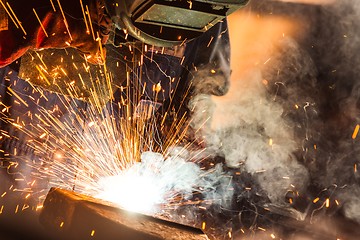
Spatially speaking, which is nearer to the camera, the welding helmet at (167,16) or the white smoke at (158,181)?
the welding helmet at (167,16)

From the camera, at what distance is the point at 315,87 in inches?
227

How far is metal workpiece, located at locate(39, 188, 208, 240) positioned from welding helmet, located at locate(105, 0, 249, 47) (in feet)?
4.54

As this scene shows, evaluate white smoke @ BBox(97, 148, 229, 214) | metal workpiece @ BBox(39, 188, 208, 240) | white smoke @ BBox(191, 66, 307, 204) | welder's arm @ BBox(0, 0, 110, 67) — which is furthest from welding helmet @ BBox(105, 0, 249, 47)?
white smoke @ BBox(191, 66, 307, 204)

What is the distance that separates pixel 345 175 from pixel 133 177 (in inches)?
144

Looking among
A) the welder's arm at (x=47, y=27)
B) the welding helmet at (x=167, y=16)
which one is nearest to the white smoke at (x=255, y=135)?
the welding helmet at (x=167, y=16)

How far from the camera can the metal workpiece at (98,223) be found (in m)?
1.73

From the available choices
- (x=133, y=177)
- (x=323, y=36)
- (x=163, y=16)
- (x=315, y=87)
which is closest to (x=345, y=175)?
(x=315, y=87)

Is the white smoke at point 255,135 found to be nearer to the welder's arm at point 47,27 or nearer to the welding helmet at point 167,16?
the welding helmet at point 167,16

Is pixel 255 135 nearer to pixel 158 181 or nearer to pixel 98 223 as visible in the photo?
pixel 158 181

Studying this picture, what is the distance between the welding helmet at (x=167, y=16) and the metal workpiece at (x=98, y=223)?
1382 mm

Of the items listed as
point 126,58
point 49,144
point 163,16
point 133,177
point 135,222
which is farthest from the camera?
point 49,144

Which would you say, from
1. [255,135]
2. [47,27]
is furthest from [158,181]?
[47,27]

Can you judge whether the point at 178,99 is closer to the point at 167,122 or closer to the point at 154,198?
the point at 167,122

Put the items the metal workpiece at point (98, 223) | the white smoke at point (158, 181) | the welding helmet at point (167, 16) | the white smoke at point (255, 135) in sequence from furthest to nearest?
1. the white smoke at point (255, 135)
2. the white smoke at point (158, 181)
3. the welding helmet at point (167, 16)
4. the metal workpiece at point (98, 223)
